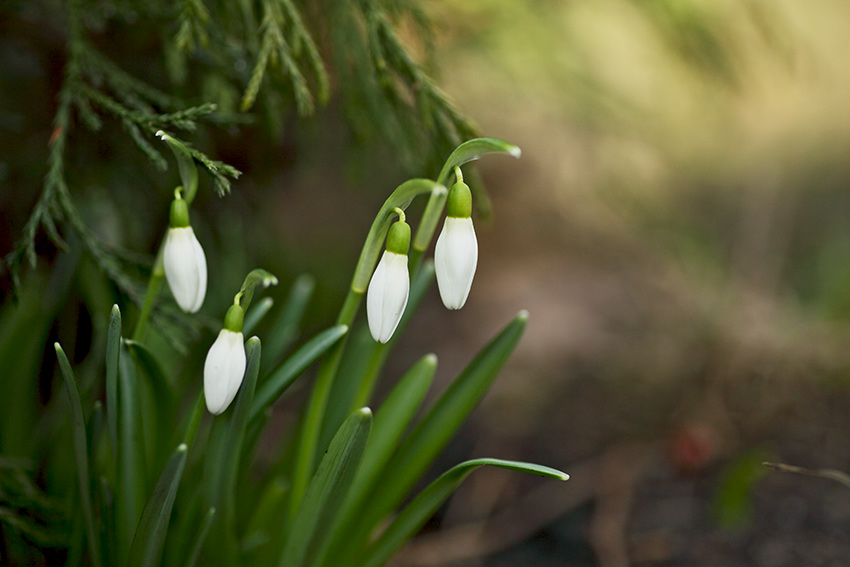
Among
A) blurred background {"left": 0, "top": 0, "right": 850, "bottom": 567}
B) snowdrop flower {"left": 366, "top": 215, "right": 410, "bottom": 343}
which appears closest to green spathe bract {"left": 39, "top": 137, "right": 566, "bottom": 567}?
snowdrop flower {"left": 366, "top": 215, "right": 410, "bottom": 343}

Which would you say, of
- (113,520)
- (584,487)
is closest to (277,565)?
(113,520)

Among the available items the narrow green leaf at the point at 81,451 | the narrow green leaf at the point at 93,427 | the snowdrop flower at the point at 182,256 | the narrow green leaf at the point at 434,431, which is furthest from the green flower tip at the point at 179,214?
the narrow green leaf at the point at 434,431

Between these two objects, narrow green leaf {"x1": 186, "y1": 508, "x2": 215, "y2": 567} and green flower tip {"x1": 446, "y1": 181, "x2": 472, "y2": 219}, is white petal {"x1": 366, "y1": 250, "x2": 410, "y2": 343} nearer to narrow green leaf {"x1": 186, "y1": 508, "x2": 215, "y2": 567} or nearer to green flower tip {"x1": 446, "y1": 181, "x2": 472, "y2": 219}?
green flower tip {"x1": 446, "y1": 181, "x2": 472, "y2": 219}

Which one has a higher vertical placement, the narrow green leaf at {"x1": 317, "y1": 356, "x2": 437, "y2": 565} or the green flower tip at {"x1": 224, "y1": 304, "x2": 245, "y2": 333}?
the green flower tip at {"x1": 224, "y1": 304, "x2": 245, "y2": 333}

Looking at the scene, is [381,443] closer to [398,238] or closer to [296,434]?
[296,434]

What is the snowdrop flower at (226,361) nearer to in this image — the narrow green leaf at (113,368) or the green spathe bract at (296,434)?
the green spathe bract at (296,434)

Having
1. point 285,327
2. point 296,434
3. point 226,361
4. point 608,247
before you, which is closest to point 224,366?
point 226,361

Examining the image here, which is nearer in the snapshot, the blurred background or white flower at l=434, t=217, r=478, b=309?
white flower at l=434, t=217, r=478, b=309

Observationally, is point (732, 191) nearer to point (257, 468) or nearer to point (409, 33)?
point (409, 33)
